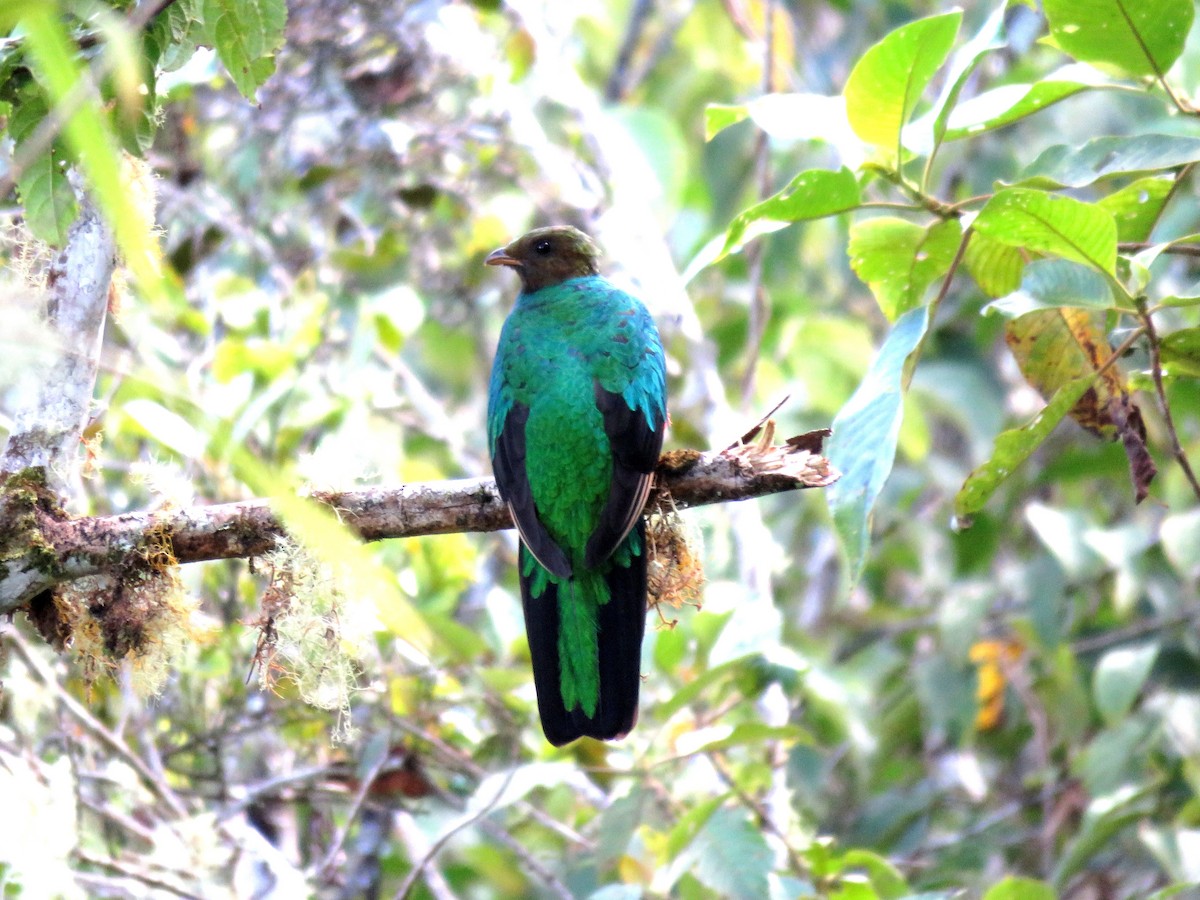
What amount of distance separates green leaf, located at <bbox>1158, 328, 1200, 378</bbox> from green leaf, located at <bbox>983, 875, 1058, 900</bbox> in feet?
4.44

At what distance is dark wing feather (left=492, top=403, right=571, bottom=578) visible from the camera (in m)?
3.22

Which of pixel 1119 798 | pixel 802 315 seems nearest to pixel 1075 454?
pixel 802 315

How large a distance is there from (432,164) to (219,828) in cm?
323

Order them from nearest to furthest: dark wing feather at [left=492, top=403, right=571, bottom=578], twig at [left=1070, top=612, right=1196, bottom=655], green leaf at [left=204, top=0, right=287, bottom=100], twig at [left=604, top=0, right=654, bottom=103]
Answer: green leaf at [left=204, top=0, right=287, bottom=100] → dark wing feather at [left=492, top=403, right=571, bottom=578] → twig at [left=1070, top=612, right=1196, bottom=655] → twig at [left=604, top=0, right=654, bottom=103]

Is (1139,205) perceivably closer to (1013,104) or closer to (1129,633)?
(1013,104)

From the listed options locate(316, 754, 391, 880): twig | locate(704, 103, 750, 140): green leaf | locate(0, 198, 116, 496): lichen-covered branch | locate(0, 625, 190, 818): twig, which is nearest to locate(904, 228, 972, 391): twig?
locate(704, 103, 750, 140): green leaf

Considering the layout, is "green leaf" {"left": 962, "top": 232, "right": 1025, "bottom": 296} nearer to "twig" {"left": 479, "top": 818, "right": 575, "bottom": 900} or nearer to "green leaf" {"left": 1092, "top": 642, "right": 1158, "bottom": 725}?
"green leaf" {"left": 1092, "top": 642, "right": 1158, "bottom": 725}

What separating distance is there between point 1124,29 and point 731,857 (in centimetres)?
216

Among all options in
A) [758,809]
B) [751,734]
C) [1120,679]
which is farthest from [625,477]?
[1120,679]

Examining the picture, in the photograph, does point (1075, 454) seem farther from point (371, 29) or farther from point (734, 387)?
point (371, 29)

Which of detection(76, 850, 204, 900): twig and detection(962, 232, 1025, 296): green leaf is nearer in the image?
detection(962, 232, 1025, 296): green leaf

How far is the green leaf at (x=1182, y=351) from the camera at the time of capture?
2.68m

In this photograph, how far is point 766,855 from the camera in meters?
3.28

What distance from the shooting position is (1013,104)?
279 centimetres
